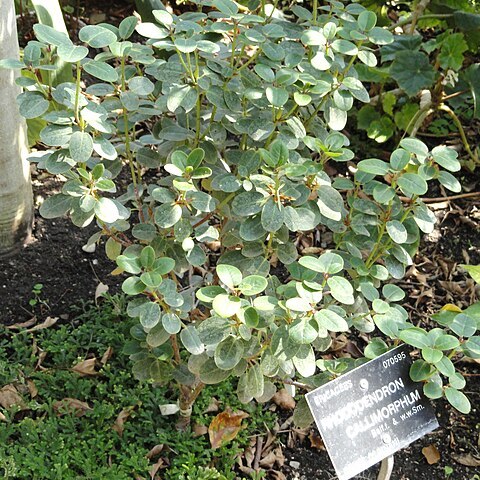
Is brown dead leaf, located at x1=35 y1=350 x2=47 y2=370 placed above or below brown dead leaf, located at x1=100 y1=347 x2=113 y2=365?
below

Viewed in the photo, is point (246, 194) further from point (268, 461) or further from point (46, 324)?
point (46, 324)

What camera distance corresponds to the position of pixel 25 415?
2.16 meters

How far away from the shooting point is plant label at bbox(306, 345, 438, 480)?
155cm

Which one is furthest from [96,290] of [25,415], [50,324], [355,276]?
[355,276]

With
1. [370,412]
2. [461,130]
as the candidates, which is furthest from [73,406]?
[461,130]

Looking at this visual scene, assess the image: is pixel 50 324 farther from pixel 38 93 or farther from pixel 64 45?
pixel 64 45

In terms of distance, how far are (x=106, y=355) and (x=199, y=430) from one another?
1.28 feet

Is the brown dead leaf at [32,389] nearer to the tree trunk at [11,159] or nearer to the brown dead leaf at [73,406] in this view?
the brown dead leaf at [73,406]

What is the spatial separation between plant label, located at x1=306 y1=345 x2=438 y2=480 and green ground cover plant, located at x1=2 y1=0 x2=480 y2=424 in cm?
5

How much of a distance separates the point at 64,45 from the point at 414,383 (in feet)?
3.50

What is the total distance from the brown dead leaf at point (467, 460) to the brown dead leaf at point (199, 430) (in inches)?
31.6

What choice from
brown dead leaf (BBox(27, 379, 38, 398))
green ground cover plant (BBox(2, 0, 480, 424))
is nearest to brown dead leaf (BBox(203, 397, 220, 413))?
green ground cover plant (BBox(2, 0, 480, 424))

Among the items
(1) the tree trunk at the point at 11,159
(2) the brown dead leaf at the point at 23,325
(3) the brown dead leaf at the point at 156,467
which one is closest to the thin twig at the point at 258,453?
(3) the brown dead leaf at the point at 156,467

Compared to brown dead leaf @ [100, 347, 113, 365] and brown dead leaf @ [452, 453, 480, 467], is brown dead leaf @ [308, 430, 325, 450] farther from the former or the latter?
brown dead leaf @ [100, 347, 113, 365]
